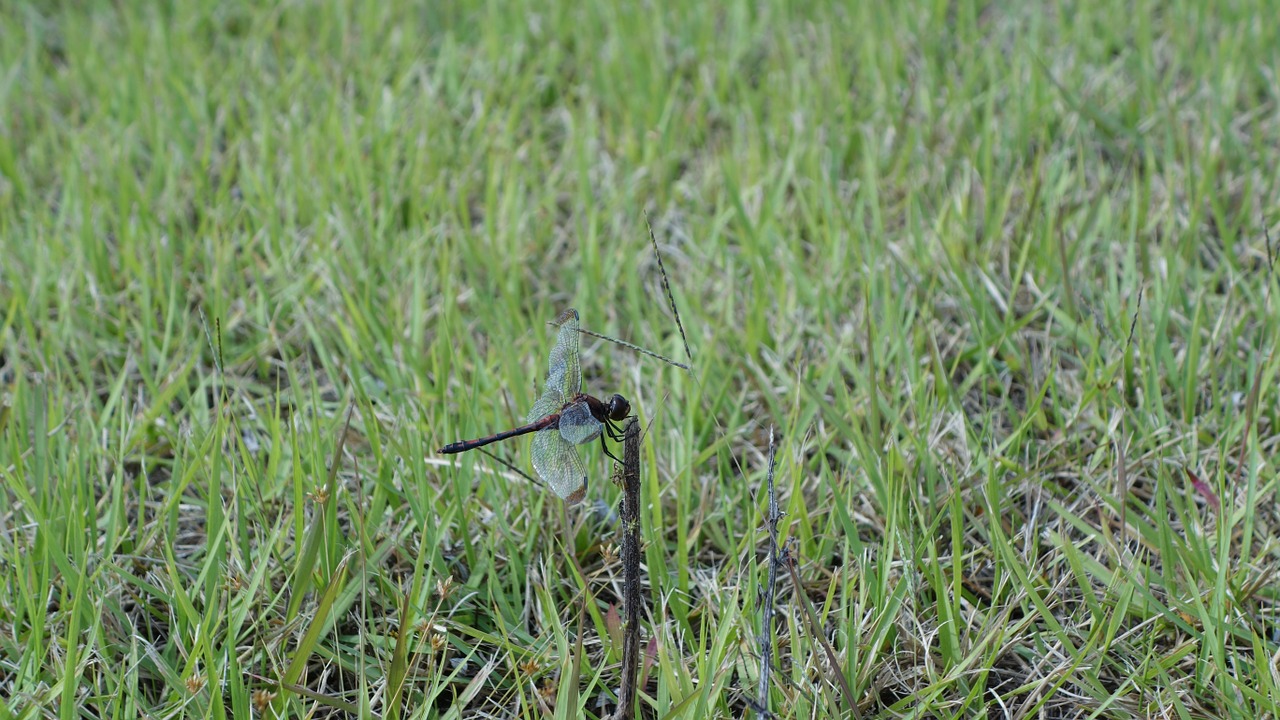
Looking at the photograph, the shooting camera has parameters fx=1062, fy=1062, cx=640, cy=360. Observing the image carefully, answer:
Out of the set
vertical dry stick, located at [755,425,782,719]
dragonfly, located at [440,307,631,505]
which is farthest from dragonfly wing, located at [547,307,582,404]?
vertical dry stick, located at [755,425,782,719]

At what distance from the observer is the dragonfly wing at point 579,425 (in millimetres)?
1519

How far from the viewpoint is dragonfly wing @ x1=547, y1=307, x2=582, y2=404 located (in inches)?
63.4

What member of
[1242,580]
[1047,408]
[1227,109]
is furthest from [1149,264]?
[1242,580]

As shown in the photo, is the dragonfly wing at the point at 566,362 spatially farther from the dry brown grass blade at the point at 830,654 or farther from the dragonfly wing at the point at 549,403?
the dry brown grass blade at the point at 830,654

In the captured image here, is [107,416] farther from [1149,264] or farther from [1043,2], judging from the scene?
[1043,2]

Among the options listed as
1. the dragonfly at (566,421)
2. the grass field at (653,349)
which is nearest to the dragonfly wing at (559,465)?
the dragonfly at (566,421)

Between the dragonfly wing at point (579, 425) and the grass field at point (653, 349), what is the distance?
0.18 meters

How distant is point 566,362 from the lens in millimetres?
1614

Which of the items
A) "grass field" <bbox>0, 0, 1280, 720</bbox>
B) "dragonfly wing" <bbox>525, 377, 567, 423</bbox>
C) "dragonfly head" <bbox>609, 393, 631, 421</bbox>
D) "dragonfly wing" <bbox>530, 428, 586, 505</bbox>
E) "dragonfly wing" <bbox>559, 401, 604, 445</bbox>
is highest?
"dragonfly head" <bbox>609, 393, 631, 421</bbox>

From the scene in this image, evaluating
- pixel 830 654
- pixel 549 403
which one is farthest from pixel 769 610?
pixel 549 403

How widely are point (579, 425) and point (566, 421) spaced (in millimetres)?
21

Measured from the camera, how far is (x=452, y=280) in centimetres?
248

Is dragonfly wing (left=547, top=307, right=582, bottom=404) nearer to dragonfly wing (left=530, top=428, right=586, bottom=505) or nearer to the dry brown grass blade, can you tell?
dragonfly wing (left=530, top=428, right=586, bottom=505)

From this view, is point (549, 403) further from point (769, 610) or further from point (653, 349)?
point (653, 349)
